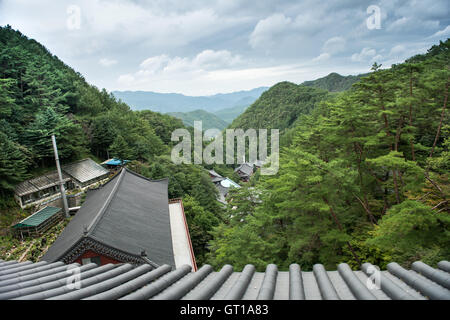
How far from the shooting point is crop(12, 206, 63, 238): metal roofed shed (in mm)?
13617

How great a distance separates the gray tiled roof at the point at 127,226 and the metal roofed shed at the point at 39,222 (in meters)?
2.70

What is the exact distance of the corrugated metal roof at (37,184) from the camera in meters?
15.8

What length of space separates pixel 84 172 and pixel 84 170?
0.26 metres

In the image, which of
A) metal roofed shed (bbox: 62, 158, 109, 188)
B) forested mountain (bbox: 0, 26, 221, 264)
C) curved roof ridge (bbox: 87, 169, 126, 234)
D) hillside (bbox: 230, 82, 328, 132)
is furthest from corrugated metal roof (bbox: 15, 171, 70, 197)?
hillside (bbox: 230, 82, 328, 132)

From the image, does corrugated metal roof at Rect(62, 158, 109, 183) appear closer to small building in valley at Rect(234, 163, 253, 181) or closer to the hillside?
small building in valley at Rect(234, 163, 253, 181)

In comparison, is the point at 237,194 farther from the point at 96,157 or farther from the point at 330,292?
the point at 96,157

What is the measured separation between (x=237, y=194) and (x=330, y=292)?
33.9 feet

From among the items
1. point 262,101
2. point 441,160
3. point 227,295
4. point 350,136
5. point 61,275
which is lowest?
point 61,275

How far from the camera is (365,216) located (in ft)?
33.6

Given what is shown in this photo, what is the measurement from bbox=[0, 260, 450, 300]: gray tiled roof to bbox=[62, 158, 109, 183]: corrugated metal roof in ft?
59.9

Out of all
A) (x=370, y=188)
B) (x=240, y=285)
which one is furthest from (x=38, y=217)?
(x=370, y=188)

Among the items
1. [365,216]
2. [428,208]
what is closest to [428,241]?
[428,208]

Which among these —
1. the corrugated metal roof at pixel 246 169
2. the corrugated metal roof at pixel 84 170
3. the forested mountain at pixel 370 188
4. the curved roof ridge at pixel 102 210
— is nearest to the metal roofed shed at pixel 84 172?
the corrugated metal roof at pixel 84 170

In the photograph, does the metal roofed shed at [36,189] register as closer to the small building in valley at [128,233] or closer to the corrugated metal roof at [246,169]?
the small building in valley at [128,233]
